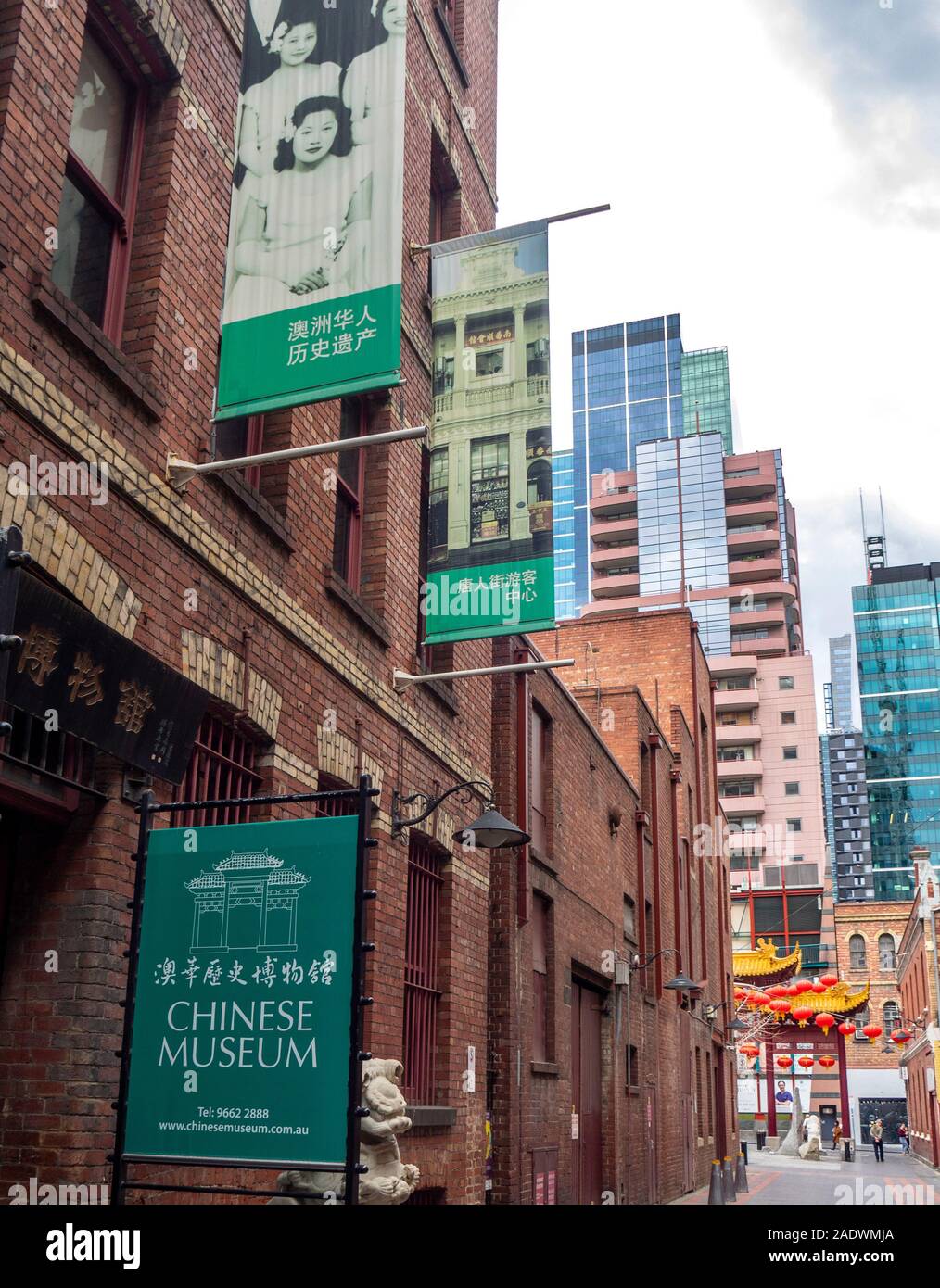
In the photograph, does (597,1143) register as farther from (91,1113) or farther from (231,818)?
(91,1113)

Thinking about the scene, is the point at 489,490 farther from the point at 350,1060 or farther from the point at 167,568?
the point at 350,1060

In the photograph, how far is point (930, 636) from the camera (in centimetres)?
16988

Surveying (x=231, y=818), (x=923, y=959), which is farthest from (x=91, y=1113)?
(x=923, y=959)

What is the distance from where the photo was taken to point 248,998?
5.91 meters

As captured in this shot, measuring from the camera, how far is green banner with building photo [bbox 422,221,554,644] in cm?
1116

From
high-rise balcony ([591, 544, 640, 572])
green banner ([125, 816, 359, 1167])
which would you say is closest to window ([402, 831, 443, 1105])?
green banner ([125, 816, 359, 1167])

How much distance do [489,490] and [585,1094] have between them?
448 inches

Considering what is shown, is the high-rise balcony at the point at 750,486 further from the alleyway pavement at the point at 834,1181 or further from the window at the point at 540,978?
the window at the point at 540,978

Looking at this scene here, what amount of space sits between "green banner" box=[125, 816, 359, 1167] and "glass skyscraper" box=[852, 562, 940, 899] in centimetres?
16859

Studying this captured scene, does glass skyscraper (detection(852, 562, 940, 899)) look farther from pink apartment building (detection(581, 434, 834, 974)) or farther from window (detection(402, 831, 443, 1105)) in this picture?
window (detection(402, 831, 443, 1105))

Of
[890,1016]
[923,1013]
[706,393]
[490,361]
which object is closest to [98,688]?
[490,361]

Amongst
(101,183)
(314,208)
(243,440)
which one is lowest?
(243,440)

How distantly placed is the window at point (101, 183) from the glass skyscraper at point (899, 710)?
16747 cm
